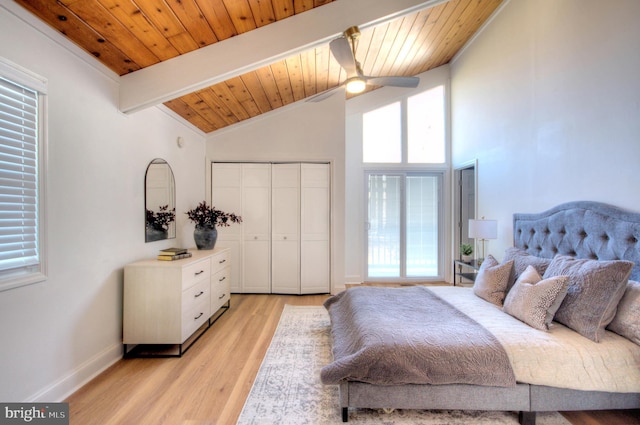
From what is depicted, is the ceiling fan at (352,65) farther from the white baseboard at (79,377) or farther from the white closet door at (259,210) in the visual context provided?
the white baseboard at (79,377)

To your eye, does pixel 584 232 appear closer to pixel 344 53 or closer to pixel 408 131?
pixel 344 53

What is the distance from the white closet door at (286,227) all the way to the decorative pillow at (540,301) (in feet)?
9.28

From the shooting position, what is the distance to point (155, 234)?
287 cm

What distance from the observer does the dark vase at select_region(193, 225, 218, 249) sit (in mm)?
3334

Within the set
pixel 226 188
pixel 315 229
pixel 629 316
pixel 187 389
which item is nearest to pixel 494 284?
pixel 629 316

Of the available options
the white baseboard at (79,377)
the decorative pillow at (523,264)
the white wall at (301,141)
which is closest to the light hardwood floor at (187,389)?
the white baseboard at (79,377)

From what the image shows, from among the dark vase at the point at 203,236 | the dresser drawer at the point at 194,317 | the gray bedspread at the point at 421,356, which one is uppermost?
the dark vase at the point at 203,236

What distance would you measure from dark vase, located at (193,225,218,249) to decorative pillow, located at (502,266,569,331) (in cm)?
305

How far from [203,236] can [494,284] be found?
305 centimetres

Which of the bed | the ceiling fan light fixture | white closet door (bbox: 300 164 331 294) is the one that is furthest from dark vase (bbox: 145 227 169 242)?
the ceiling fan light fixture

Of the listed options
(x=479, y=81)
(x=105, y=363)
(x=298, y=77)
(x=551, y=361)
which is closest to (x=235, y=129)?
(x=298, y=77)

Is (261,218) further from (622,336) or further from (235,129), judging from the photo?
(622,336)

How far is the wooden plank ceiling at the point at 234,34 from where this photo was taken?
5.91ft

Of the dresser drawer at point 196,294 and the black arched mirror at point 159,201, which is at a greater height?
the black arched mirror at point 159,201
